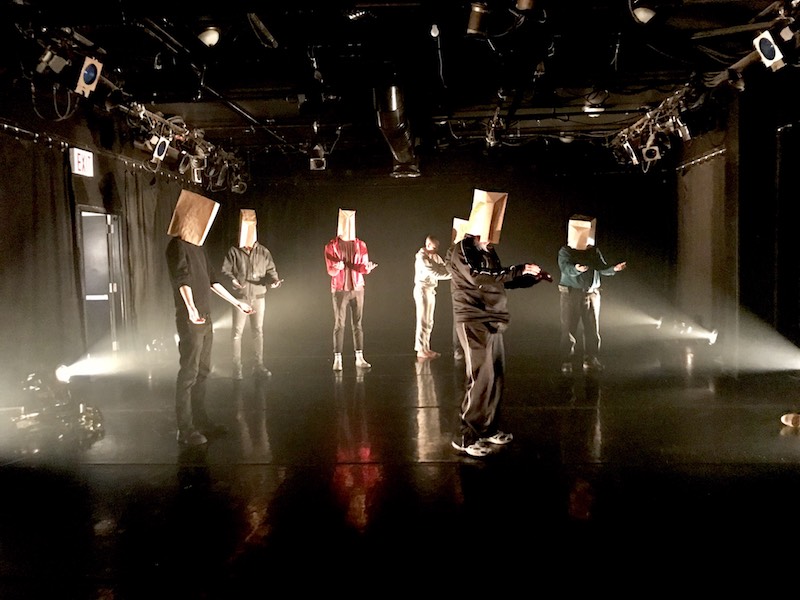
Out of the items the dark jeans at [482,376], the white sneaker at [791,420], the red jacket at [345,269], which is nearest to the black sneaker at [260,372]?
the red jacket at [345,269]

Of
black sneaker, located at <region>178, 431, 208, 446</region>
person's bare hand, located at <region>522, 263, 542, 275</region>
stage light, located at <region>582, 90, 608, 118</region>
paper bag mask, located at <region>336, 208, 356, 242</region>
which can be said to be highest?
stage light, located at <region>582, 90, 608, 118</region>

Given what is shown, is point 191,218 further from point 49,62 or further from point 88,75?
point 88,75

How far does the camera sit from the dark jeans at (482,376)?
4.60m

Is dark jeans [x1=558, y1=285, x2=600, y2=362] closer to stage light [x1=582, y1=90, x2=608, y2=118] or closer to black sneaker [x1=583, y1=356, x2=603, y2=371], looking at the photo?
black sneaker [x1=583, y1=356, x2=603, y2=371]

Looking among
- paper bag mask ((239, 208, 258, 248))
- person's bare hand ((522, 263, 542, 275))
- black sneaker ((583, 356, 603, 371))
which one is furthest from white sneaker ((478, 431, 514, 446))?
paper bag mask ((239, 208, 258, 248))

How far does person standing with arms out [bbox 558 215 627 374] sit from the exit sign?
5587 millimetres

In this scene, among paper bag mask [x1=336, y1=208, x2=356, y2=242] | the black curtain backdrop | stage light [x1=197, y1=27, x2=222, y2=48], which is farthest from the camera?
paper bag mask [x1=336, y1=208, x2=356, y2=242]

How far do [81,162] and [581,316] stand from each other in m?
6.05

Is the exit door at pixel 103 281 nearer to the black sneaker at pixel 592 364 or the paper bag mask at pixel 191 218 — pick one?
the paper bag mask at pixel 191 218

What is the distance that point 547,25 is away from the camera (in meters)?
5.50

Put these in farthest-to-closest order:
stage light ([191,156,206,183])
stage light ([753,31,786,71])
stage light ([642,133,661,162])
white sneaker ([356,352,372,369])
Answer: stage light ([191,156,206,183]) → stage light ([642,133,661,162]) → white sneaker ([356,352,372,369]) → stage light ([753,31,786,71])

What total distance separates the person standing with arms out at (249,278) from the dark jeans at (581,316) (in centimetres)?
347

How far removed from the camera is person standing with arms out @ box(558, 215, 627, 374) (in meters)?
7.77

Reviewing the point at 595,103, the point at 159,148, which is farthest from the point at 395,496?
the point at 595,103
